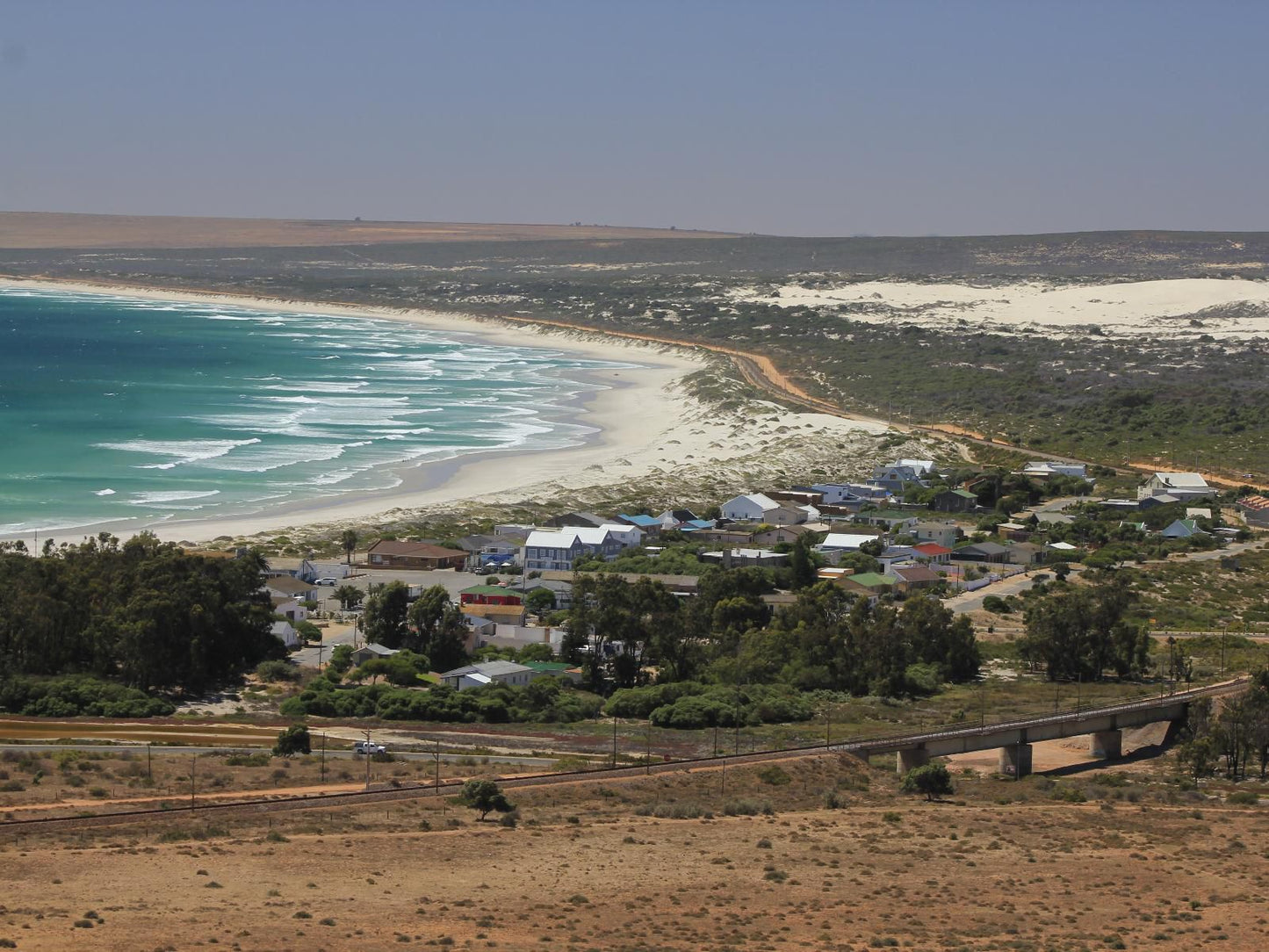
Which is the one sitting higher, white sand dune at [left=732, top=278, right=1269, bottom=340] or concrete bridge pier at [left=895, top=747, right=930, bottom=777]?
white sand dune at [left=732, top=278, right=1269, bottom=340]

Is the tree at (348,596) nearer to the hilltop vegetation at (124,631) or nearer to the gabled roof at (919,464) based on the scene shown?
the hilltop vegetation at (124,631)

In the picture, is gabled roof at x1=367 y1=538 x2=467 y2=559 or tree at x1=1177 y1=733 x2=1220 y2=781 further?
gabled roof at x1=367 y1=538 x2=467 y2=559

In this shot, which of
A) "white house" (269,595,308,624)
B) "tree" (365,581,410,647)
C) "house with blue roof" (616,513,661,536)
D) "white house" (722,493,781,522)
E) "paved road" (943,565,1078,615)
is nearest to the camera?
"tree" (365,581,410,647)

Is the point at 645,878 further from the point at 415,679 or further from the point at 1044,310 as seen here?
the point at 1044,310

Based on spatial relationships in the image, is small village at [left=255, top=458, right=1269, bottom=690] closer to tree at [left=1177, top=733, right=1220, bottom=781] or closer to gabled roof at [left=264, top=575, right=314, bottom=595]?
gabled roof at [left=264, top=575, right=314, bottom=595]

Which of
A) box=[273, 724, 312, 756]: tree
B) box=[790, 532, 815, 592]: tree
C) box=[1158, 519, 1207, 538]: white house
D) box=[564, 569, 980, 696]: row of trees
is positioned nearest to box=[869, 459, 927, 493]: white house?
box=[1158, 519, 1207, 538]: white house

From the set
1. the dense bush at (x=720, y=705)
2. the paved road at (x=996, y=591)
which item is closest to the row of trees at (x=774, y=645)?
the dense bush at (x=720, y=705)

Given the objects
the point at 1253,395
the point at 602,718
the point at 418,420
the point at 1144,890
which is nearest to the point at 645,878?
the point at 1144,890
